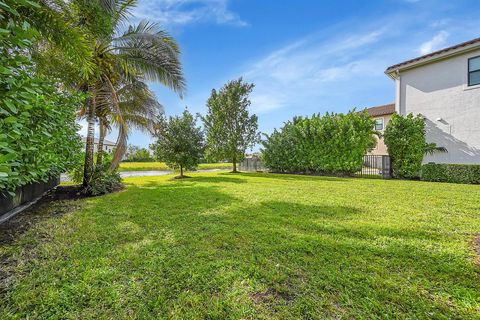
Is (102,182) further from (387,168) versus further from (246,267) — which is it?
(387,168)

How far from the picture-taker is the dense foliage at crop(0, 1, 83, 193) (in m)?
1.95

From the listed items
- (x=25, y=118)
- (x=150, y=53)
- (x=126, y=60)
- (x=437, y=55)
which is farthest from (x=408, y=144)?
(x=25, y=118)

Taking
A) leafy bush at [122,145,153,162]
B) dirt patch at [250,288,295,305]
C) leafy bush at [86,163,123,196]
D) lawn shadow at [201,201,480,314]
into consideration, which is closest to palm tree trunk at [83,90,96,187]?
leafy bush at [86,163,123,196]

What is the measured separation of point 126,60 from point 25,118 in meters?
6.05

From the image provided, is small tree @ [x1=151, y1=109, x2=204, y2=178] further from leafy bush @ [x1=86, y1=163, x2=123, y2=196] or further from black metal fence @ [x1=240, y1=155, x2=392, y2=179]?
black metal fence @ [x1=240, y1=155, x2=392, y2=179]

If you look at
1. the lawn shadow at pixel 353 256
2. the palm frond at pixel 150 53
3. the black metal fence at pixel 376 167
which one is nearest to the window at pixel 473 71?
the black metal fence at pixel 376 167

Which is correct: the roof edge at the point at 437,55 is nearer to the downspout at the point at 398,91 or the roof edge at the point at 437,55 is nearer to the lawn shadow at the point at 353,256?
the downspout at the point at 398,91

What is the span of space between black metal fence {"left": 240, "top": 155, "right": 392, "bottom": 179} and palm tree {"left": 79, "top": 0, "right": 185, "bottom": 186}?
475 inches

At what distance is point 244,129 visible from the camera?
17.9 metres

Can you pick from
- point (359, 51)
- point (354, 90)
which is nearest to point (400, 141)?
point (354, 90)

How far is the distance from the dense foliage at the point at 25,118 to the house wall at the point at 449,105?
16.0 metres

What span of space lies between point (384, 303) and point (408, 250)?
4.59 ft

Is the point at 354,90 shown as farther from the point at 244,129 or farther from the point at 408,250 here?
the point at 408,250

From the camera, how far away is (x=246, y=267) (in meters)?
2.46
